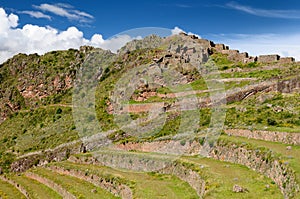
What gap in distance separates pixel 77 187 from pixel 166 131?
905cm

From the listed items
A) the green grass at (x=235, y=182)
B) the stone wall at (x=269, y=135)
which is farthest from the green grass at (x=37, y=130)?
the green grass at (x=235, y=182)

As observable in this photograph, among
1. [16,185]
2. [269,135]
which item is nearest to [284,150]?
[269,135]

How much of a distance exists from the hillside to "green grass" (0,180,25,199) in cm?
13

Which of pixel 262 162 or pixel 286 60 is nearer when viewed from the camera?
pixel 262 162

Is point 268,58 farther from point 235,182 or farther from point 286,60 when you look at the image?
point 235,182

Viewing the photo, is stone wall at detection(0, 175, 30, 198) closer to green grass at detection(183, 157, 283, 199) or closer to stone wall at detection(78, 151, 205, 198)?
stone wall at detection(78, 151, 205, 198)

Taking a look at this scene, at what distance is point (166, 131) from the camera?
32438 millimetres

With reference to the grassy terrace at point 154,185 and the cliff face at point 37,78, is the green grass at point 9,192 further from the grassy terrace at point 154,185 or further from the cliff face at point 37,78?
the cliff face at point 37,78

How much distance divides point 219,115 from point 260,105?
340 centimetres

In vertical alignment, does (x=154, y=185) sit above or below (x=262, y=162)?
below

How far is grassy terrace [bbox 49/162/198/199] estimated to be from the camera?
64.1 feet

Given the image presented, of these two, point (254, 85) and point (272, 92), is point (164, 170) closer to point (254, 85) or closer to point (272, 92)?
point (272, 92)

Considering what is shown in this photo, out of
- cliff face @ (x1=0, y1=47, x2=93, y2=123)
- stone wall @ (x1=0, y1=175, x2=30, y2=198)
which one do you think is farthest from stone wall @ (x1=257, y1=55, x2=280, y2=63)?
cliff face @ (x1=0, y1=47, x2=93, y2=123)

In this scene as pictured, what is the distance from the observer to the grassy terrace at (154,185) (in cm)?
1953
